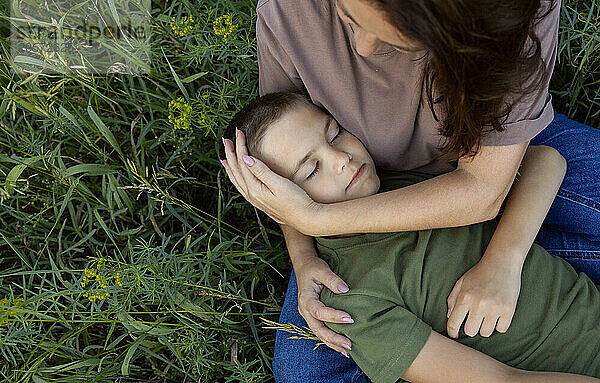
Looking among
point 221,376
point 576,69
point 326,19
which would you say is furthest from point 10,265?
point 576,69

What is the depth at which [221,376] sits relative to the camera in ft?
6.99

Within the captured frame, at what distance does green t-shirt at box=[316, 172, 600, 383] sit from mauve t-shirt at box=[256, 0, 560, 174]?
0.98ft

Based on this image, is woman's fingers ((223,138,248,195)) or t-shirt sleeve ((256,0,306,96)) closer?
t-shirt sleeve ((256,0,306,96))

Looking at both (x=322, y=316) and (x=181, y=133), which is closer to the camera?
(x=322, y=316)

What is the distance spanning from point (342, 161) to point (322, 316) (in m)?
0.45

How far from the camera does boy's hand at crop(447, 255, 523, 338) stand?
63.3 inches

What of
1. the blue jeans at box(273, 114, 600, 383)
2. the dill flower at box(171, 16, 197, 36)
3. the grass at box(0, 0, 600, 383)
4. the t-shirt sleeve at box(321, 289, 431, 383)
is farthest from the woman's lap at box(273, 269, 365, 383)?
the dill flower at box(171, 16, 197, 36)

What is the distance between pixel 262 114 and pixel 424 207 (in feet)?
1.82

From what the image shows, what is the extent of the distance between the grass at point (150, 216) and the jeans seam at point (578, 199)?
0.53m

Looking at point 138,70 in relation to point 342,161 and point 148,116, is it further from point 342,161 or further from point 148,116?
point 342,161

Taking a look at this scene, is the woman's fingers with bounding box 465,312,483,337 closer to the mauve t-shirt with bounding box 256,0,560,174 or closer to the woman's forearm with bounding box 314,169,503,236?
the woman's forearm with bounding box 314,169,503,236

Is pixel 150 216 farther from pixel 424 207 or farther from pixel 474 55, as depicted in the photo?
pixel 474 55

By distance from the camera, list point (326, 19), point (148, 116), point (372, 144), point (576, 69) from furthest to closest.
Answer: point (148, 116)
point (576, 69)
point (372, 144)
point (326, 19)

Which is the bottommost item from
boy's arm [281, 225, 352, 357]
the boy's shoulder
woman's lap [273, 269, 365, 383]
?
woman's lap [273, 269, 365, 383]
